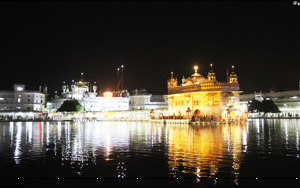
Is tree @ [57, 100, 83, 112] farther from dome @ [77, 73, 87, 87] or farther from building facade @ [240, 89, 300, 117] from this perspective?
building facade @ [240, 89, 300, 117]

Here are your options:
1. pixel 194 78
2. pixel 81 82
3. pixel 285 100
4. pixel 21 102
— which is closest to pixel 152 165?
pixel 194 78

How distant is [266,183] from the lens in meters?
10.6

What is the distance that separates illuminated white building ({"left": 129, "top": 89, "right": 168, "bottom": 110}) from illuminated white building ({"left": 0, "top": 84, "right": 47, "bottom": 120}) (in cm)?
2806

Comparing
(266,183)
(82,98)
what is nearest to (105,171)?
(266,183)

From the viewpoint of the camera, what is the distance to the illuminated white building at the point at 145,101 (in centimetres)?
10894

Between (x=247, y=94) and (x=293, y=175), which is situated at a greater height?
(x=247, y=94)

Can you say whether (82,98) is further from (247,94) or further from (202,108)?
(202,108)

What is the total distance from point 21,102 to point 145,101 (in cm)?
3462

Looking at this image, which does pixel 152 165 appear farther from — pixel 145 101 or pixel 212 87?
pixel 145 101

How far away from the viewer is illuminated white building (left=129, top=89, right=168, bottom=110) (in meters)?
109

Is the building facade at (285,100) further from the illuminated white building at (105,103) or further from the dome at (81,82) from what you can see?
the dome at (81,82)

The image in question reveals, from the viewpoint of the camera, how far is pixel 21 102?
90.2 m

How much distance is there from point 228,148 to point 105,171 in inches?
300

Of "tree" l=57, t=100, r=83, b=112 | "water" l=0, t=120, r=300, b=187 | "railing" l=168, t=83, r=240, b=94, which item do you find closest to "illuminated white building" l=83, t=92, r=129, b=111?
"tree" l=57, t=100, r=83, b=112
